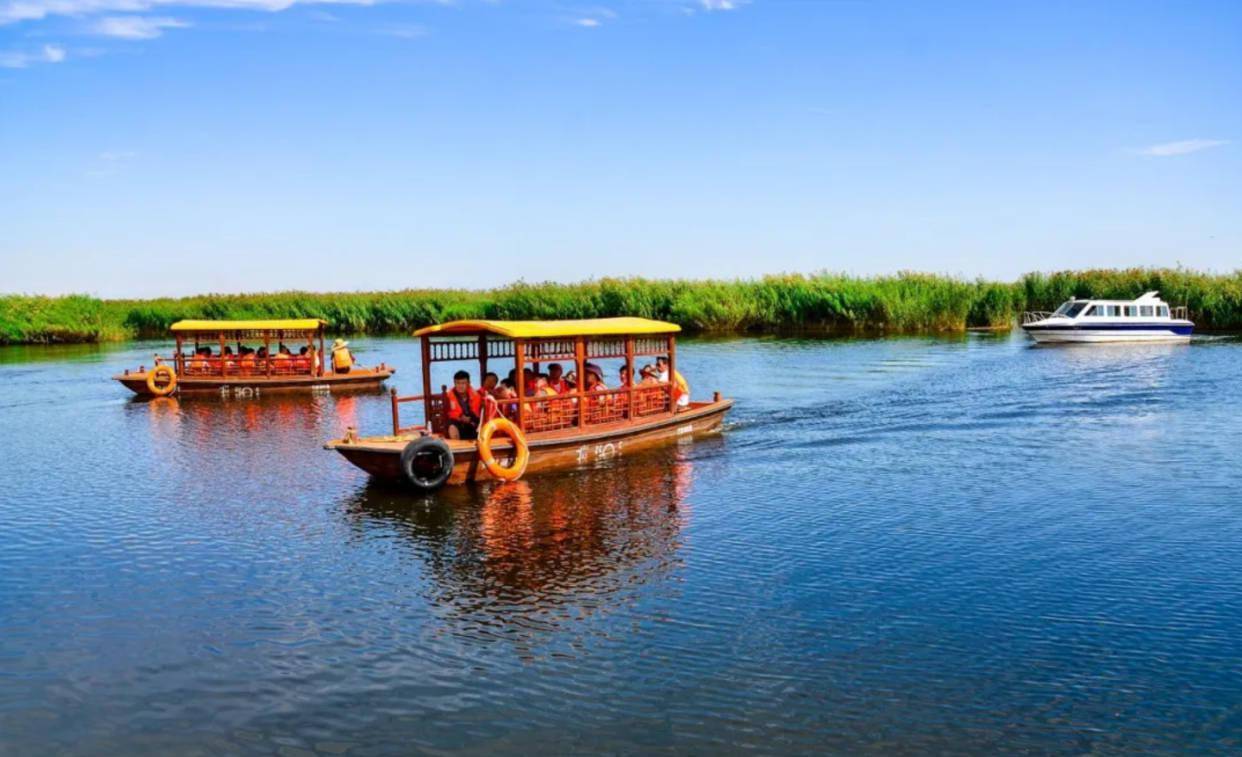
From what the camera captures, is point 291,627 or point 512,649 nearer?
point 512,649

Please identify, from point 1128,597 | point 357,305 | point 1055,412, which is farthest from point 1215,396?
point 357,305

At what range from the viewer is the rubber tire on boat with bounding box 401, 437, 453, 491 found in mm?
14773

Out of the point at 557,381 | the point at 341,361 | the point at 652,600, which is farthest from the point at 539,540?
the point at 341,361

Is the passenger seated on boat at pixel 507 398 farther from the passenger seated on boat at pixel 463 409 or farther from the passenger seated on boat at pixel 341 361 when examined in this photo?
the passenger seated on boat at pixel 341 361

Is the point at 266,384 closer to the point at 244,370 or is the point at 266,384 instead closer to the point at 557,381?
the point at 244,370

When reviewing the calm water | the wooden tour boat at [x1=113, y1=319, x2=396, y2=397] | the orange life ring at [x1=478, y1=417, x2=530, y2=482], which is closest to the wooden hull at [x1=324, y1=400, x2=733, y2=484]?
the orange life ring at [x1=478, y1=417, x2=530, y2=482]

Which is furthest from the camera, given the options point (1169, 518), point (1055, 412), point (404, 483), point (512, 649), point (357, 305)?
point (357, 305)

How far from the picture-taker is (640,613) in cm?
983

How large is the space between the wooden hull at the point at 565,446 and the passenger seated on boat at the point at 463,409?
603mm

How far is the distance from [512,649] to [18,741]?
3.66m

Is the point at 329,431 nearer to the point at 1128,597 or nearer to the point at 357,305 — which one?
the point at 1128,597

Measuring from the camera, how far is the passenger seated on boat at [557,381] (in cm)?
1783

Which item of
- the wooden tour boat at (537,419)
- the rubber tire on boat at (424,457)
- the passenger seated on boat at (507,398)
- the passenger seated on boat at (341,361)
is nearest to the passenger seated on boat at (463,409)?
the wooden tour boat at (537,419)

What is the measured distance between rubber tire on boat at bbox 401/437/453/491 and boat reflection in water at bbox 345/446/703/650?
21cm
